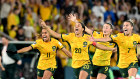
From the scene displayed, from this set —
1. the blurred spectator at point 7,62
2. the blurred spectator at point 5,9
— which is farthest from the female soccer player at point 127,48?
the blurred spectator at point 5,9

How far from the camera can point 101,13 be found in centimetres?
2038

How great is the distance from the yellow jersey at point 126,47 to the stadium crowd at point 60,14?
525 centimetres

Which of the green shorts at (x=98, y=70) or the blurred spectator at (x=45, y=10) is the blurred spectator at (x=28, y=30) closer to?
the blurred spectator at (x=45, y=10)

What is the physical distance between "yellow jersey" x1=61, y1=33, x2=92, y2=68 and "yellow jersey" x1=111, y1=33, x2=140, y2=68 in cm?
95

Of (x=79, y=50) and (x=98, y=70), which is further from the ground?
(x=79, y=50)

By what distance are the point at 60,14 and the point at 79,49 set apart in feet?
28.0

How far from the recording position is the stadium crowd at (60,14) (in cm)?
1788

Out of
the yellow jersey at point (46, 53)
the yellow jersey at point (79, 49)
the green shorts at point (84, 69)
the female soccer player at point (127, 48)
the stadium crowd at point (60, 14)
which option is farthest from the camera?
the stadium crowd at point (60, 14)

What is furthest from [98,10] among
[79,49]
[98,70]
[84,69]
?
[84,69]

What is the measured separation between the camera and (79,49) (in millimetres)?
11461

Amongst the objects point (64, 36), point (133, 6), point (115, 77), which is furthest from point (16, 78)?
point (133, 6)

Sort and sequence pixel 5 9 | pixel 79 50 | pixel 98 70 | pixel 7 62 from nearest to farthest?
1. pixel 79 50
2. pixel 98 70
3. pixel 7 62
4. pixel 5 9

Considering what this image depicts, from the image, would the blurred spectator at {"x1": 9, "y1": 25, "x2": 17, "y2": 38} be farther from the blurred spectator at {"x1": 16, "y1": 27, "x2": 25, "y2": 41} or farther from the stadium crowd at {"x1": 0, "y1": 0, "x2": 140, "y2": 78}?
the blurred spectator at {"x1": 16, "y1": 27, "x2": 25, "y2": 41}

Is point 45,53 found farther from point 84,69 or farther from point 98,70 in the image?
point 98,70
